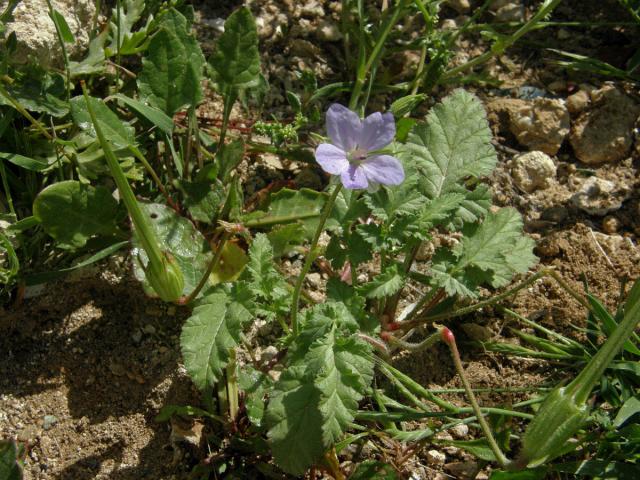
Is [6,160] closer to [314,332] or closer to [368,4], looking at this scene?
[314,332]

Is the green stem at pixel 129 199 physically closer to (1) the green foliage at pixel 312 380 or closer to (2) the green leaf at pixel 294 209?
(1) the green foliage at pixel 312 380

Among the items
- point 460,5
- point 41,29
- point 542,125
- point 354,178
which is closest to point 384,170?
point 354,178

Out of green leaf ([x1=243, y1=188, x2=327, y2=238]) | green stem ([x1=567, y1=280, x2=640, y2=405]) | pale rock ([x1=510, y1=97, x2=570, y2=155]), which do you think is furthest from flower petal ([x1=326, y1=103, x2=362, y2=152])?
pale rock ([x1=510, y1=97, x2=570, y2=155])

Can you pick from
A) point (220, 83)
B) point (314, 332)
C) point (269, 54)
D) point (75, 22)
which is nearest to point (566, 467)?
point (314, 332)

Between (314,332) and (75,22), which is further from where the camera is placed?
(75,22)

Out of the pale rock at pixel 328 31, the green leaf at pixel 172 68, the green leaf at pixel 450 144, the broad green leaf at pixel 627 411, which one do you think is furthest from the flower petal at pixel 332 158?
the pale rock at pixel 328 31

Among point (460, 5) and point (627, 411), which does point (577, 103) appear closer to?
point (460, 5)

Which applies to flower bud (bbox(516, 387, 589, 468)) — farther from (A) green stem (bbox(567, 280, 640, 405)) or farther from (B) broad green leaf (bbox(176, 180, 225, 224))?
(B) broad green leaf (bbox(176, 180, 225, 224))
